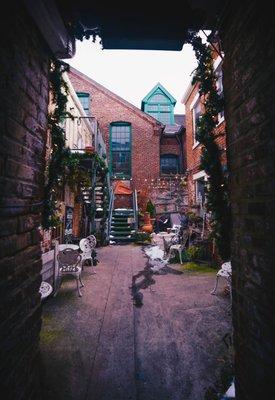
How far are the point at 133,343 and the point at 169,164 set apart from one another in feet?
54.2

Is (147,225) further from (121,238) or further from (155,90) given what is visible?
(155,90)

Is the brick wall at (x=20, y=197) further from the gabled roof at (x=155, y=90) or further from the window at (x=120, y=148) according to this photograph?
the gabled roof at (x=155, y=90)

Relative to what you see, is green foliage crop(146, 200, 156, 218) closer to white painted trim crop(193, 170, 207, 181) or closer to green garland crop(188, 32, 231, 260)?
white painted trim crop(193, 170, 207, 181)

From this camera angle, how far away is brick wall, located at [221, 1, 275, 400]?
1545mm

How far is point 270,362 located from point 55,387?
2.39m

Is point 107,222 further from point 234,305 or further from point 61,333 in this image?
point 234,305

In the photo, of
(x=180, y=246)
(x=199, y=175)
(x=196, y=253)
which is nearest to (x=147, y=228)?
(x=199, y=175)

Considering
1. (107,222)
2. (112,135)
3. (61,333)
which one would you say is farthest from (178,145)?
(61,333)

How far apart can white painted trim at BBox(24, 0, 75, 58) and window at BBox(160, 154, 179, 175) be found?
17.1 meters

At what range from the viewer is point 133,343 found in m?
3.83

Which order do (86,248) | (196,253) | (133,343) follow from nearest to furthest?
(133,343) → (86,248) → (196,253)

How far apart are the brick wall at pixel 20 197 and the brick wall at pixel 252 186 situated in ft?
5.06

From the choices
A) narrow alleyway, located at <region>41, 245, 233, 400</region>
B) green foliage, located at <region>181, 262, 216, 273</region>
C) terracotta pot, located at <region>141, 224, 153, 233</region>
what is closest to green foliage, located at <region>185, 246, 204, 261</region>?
green foliage, located at <region>181, 262, 216, 273</region>

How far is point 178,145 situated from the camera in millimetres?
19375
